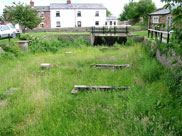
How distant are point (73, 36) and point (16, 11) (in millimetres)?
7551

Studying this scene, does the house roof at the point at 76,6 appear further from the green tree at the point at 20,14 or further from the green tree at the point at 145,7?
the green tree at the point at 20,14

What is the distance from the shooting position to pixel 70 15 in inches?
1555

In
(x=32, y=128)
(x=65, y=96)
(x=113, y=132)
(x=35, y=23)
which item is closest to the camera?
(x=113, y=132)

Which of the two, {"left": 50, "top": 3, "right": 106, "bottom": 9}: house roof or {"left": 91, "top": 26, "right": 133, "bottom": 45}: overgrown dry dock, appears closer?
{"left": 91, "top": 26, "right": 133, "bottom": 45}: overgrown dry dock

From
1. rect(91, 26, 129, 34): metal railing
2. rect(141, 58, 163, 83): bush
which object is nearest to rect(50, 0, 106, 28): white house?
rect(91, 26, 129, 34): metal railing

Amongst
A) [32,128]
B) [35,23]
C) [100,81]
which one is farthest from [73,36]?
[32,128]

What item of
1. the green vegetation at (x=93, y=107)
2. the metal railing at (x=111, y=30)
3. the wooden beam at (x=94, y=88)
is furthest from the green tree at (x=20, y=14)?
the wooden beam at (x=94, y=88)

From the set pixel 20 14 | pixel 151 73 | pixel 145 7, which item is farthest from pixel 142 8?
pixel 151 73

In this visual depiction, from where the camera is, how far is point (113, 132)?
362 centimetres

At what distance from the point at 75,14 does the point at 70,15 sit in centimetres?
115

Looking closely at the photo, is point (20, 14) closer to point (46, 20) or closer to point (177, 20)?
point (46, 20)

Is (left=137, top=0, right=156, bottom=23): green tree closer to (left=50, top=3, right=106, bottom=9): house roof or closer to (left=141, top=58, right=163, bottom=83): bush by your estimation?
(left=50, top=3, right=106, bottom=9): house roof

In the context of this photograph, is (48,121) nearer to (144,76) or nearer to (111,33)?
(144,76)

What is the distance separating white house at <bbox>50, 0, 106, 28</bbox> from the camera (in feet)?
128
